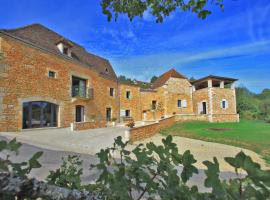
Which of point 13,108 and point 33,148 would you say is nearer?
point 33,148

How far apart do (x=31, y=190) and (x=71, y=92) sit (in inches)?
765

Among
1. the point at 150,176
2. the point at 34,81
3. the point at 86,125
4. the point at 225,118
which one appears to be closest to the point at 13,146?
the point at 150,176

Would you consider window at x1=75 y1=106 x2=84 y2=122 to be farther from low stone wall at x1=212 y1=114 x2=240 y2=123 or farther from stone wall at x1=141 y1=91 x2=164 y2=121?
low stone wall at x1=212 y1=114 x2=240 y2=123

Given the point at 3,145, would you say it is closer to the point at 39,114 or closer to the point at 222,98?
the point at 39,114

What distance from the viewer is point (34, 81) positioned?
597 inches

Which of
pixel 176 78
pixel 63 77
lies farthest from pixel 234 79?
pixel 63 77

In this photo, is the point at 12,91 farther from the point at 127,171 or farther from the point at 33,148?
the point at 127,171

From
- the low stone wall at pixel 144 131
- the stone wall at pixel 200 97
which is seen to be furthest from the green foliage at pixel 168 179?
the stone wall at pixel 200 97

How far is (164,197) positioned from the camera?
87cm

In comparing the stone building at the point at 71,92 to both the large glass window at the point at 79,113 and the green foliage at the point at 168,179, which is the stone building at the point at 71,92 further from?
the green foliage at the point at 168,179

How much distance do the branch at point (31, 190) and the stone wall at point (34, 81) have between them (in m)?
14.9

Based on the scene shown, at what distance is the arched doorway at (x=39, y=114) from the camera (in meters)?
14.7

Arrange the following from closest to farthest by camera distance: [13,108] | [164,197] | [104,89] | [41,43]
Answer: [164,197], [13,108], [41,43], [104,89]

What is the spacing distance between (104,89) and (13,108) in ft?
39.7
